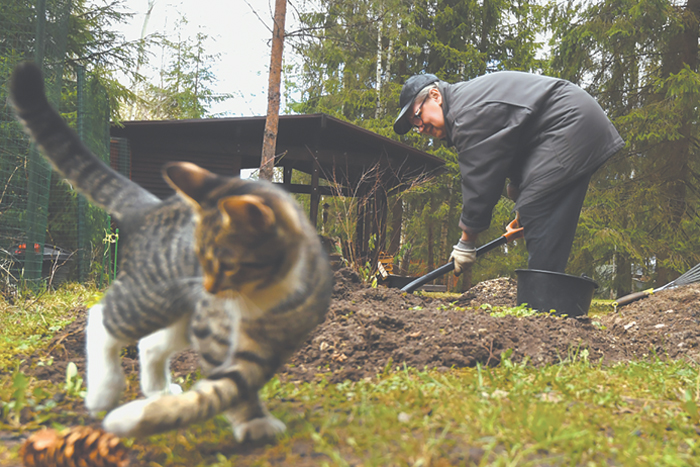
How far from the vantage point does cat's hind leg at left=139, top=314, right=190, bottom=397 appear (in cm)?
162

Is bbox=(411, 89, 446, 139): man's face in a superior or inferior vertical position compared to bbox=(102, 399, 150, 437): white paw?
superior

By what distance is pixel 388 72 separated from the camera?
49.6 feet

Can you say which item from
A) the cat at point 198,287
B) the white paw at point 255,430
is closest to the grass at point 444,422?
the white paw at point 255,430

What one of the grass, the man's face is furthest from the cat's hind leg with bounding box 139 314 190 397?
the man's face

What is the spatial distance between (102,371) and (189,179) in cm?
80

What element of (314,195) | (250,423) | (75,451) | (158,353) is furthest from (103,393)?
(314,195)

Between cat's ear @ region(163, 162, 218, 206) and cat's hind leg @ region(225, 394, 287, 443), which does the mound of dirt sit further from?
cat's ear @ region(163, 162, 218, 206)

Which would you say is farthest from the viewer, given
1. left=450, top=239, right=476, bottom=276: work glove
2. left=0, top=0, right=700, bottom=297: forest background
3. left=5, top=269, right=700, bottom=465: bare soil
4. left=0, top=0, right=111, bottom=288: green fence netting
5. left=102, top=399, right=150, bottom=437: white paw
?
left=0, top=0, right=700, bottom=297: forest background

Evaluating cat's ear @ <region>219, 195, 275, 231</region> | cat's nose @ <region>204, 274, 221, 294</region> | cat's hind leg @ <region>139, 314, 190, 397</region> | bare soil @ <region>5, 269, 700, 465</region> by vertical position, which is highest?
cat's ear @ <region>219, 195, 275, 231</region>

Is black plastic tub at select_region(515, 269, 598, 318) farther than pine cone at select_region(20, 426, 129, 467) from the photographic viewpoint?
Yes

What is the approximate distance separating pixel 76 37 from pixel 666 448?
920cm

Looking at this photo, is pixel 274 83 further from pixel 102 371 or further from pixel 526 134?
pixel 102 371

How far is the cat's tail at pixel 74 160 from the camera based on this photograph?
164 cm

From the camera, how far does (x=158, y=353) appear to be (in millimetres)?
1656
